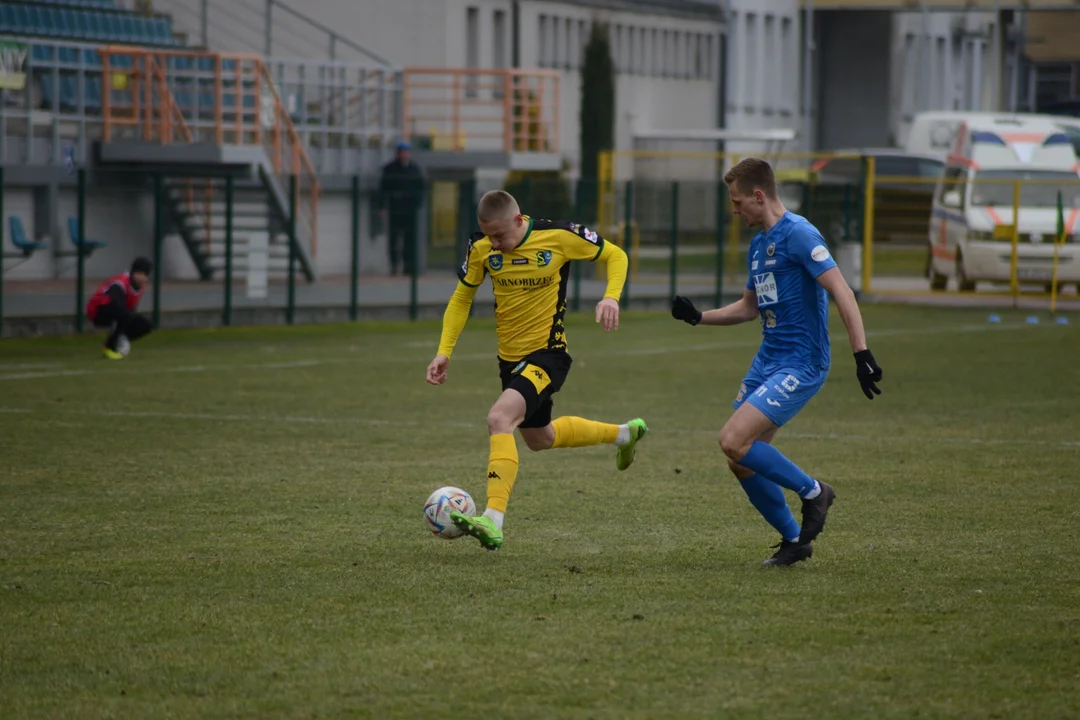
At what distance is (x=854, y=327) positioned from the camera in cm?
734

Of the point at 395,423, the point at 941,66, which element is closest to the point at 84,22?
the point at 395,423

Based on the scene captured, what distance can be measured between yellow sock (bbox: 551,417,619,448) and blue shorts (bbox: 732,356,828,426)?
1.42 meters

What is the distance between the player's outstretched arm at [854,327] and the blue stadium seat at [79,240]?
595 inches

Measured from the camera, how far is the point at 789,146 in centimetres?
5991

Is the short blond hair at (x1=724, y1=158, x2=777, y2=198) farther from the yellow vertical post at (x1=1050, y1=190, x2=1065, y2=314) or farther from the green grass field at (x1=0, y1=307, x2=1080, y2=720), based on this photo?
the yellow vertical post at (x1=1050, y1=190, x2=1065, y2=314)

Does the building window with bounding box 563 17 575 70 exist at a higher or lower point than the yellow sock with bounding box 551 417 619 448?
higher

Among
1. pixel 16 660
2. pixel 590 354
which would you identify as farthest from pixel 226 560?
pixel 590 354

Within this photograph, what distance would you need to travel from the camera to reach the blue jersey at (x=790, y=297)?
750 cm

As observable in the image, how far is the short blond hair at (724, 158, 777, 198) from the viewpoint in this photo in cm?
745

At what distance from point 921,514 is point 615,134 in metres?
42.2

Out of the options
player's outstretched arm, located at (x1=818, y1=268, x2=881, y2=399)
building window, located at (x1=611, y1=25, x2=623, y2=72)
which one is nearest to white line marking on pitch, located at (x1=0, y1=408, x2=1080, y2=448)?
player's outstretched arm, located at (x1=818, y1=268, x2=881, y2=399)

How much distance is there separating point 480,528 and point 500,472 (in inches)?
14.1

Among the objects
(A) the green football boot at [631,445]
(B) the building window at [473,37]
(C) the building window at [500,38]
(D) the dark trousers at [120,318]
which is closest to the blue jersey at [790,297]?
(A) the green football boot at [631,445]

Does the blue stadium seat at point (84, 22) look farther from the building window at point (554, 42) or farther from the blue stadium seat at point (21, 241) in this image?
the building window at point (554, 42)
